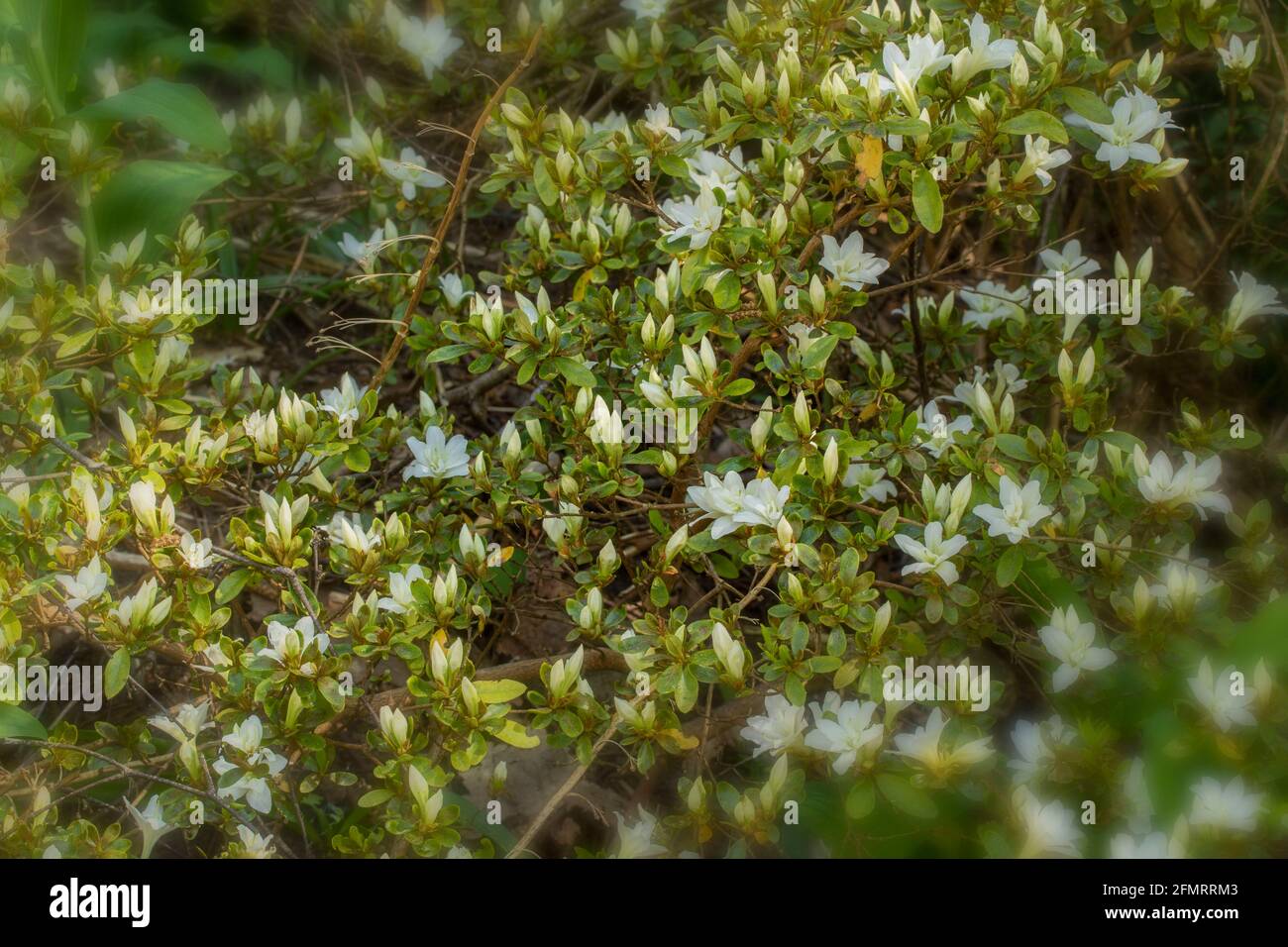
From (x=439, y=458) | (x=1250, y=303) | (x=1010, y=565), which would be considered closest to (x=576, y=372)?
(x=439, y=458)

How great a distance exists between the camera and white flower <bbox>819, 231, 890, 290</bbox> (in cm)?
198

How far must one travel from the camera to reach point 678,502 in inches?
81.7

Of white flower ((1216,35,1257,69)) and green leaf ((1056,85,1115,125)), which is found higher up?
white flower ((1216,35,1257,69))

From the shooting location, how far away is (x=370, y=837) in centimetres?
180

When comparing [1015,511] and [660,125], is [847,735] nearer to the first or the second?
[1015,511]

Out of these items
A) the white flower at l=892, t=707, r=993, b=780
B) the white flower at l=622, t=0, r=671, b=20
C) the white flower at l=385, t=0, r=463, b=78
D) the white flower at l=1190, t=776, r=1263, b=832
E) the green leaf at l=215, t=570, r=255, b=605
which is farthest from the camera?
the white flower at l=385, t=0, r=463, b=78

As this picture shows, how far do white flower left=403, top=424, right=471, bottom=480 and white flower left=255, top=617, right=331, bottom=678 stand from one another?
0.37 m

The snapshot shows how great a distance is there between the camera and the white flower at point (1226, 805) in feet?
5.00

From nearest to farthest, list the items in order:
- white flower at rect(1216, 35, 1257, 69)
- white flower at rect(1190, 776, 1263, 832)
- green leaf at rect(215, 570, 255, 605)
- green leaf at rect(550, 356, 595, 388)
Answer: white flower at rect(1190, 776, 1263, 832), green leaf at rect(215, 570, 255, 605), green leaf at rect(550, 356, 595, 388), white flower at rect(1216, 35, 1257, 69)

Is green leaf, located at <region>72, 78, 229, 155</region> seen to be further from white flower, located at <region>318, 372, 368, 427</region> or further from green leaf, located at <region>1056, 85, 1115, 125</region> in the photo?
green leaf, located at <region>1056, 85, 1115, 125</region>

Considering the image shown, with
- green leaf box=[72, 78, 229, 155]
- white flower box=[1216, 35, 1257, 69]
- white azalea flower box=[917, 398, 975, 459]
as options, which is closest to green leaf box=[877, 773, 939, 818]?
white azalea flower box=[917, 398, 975, 459]

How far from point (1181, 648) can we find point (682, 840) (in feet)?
2.74
